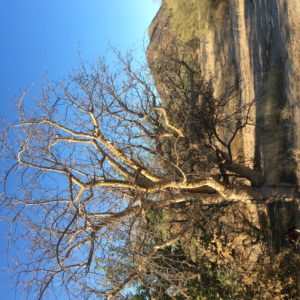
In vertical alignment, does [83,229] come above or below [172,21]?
below

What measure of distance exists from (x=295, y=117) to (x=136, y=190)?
11.9ft

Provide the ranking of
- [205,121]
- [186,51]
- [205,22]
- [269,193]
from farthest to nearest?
[186,51] → [205,22] → [205,121] → [269,193]

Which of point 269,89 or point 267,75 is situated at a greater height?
point 267,75

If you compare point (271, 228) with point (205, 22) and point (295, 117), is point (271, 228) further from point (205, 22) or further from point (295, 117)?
point (205, 22)

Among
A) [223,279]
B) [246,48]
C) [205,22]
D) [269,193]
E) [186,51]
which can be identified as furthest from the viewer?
[186,51]

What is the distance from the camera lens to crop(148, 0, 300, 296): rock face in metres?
8.59

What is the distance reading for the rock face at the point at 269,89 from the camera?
8594 millimetres

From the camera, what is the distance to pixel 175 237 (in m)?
9.24

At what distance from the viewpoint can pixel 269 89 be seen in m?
9.75

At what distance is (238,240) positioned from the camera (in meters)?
10.5

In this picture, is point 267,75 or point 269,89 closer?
point 269,89

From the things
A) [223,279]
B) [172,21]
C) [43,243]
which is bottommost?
[223,279]

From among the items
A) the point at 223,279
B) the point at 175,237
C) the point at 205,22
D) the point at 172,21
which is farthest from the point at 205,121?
the point at 172,21

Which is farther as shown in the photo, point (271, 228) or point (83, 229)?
point (271, 228)
